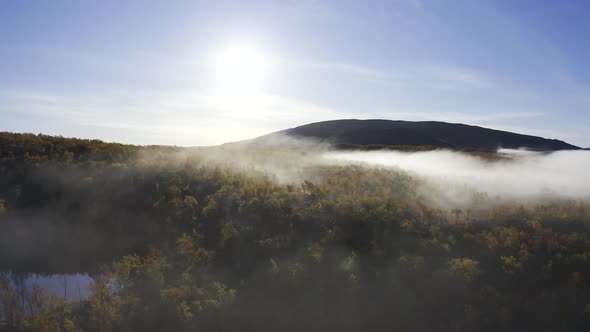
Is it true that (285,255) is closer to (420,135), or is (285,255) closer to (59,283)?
(59,283)

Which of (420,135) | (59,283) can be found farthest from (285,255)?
(420,135)

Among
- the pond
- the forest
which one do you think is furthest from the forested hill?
the pond

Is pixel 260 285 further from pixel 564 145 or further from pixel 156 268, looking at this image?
pixel 564 145

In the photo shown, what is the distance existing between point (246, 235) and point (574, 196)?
1251cm

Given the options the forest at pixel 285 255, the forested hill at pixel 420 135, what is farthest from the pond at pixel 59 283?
the forested hill at pixel 420 135

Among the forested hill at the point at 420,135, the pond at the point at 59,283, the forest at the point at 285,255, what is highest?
the forested hill at the point at 420,135

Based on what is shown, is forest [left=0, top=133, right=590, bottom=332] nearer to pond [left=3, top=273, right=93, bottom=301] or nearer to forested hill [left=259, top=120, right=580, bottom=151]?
pond [left=3, top=273, right=93, bottom=301]

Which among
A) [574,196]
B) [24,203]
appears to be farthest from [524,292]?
[24,203]

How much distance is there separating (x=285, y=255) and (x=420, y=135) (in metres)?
86.8

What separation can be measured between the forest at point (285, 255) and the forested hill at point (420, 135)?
67.9 m

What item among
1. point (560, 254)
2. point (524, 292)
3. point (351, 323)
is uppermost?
point (560, 254)

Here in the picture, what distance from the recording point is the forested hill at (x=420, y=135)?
86.2 meters

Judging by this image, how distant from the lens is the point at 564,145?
334ft

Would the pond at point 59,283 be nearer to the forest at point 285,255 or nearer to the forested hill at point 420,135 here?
the forest at point 285,255
